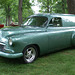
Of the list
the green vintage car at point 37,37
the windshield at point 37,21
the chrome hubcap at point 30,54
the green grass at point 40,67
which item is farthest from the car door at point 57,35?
the chrome hubcap at point 30,54

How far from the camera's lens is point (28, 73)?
3416mm

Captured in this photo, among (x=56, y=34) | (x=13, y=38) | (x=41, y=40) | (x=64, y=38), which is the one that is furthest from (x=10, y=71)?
(x=64, y=38)

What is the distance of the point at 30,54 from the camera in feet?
13.9

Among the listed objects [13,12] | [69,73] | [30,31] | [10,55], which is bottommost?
[69,73]

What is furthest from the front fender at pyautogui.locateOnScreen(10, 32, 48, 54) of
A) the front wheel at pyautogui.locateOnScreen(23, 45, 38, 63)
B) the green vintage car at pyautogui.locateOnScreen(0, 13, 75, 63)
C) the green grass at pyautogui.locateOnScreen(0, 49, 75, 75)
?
the green grass at pyautogui.locateOnScreen(0, 49, 75, 75)

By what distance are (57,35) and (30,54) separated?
1.38 meters

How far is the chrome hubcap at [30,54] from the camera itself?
4160 millimetres

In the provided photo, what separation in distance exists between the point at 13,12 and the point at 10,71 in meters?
32.1

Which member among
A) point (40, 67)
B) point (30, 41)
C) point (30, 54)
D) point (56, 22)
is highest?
point (56, 22)

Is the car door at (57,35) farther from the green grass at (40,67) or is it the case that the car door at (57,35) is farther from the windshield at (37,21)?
the green grass at (40,67)

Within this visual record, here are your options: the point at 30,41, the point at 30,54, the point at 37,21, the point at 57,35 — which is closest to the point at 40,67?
the point at 30,54

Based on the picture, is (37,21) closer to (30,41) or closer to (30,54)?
(30,41)

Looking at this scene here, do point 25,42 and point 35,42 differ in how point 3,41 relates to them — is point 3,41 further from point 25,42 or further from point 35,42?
point 35,42

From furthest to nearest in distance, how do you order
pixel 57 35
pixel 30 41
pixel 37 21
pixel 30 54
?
pixel 37 21 → pixel 57 35 → pixel 30 54 → pixel 30 41
